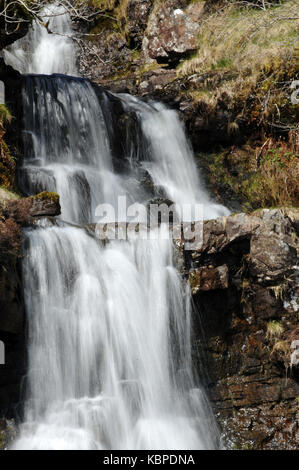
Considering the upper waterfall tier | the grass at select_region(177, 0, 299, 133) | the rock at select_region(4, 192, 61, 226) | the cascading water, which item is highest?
the grass at select_region(177, 0, 299, 133)

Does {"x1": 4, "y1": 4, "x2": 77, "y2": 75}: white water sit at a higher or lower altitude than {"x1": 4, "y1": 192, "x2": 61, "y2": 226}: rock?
higher

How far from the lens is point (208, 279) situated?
6.18 m

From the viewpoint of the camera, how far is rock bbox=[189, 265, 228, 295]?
612 cm

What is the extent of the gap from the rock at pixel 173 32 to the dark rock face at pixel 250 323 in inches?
283

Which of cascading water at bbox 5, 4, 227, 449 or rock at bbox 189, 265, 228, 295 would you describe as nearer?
cascading water at bbox 5, 4, 227, 449

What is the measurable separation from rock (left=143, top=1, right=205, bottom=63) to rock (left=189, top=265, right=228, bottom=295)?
7840 millimetres

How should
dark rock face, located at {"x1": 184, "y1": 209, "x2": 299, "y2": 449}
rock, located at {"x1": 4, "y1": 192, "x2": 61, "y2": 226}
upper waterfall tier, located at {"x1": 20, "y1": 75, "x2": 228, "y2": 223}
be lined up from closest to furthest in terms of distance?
rock, located at {"x1": 4, "y1": 192, "x2": 61, "y2": 226} < dark rock face, located at {"x1": 184, "y1": 209, "x2": 299, "y2": 449} < upper waterfall tier, located at {"x1": 20, "y1": 75, "x2": 228, "y2": 223}

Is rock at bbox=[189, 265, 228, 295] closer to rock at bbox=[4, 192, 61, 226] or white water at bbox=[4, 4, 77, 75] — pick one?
rock at bbox=[4, 192, 61, 226]

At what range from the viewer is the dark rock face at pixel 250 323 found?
5.86m

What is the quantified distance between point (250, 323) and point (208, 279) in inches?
36.8

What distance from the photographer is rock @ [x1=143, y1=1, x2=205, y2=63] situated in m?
12.1

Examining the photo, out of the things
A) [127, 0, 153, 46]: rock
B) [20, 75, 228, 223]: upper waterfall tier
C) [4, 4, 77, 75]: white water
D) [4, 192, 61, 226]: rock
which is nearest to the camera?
[4, 192, 61, 226]: rock

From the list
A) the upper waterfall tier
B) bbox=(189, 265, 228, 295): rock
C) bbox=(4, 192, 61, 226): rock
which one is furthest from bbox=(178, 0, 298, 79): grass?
bbox=(4, 192, 61, 226): rock
